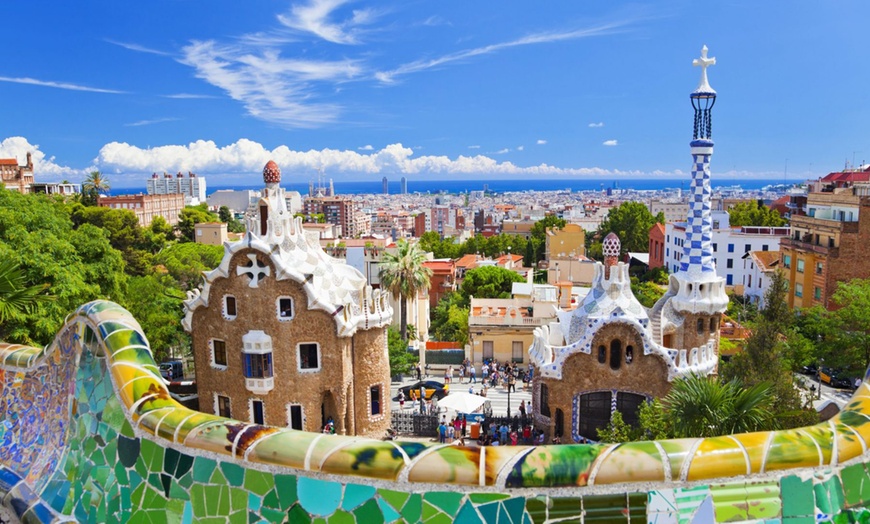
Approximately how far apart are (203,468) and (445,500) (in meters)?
2.25

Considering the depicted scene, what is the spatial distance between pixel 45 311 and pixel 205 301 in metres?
5.18

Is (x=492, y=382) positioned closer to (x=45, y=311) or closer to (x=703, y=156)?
(x=703, y=156)

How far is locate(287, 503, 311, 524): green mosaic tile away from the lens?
5258 mm

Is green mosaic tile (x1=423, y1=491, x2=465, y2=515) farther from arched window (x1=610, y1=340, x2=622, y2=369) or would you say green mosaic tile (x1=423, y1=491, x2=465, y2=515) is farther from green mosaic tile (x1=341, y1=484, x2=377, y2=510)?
arched window (x1=610, y1=340, x2=622, y2=369)

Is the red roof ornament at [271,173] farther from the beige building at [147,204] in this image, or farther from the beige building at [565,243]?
the beige building at [147,204]

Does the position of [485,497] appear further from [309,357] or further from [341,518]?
[309,357]

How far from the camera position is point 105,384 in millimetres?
7043

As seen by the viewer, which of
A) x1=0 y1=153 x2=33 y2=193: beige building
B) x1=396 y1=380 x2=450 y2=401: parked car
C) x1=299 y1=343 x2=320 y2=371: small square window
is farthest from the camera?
x1=0 y1=153 x2=33 y2=193: beige building

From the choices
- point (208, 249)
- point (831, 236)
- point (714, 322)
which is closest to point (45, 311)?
point (714, 322)

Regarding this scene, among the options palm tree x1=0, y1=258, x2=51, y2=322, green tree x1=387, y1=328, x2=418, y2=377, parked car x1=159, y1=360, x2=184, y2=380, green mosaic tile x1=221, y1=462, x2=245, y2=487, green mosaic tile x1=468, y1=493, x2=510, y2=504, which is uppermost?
palm tree x1=0, y1=258, x2=51, y2=322

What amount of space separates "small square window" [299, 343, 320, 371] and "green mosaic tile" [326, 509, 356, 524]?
56.4ft

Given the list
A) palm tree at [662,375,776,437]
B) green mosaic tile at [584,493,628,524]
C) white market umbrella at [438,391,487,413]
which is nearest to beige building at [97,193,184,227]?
white market umbrella at [438,391,487,413]

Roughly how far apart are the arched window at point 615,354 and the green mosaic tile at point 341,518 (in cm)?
1733

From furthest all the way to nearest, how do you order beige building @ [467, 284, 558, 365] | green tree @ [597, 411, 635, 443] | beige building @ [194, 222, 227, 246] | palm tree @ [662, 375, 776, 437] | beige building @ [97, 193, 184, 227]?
beige building @ [97, 193, 184, 227], beige building @ [194, 222, 227, 246], beige building @ [467, 284, 558, 365], green tree @ [597, 411, 635, 443], palm tree @ [662, 375, 776, 437]
